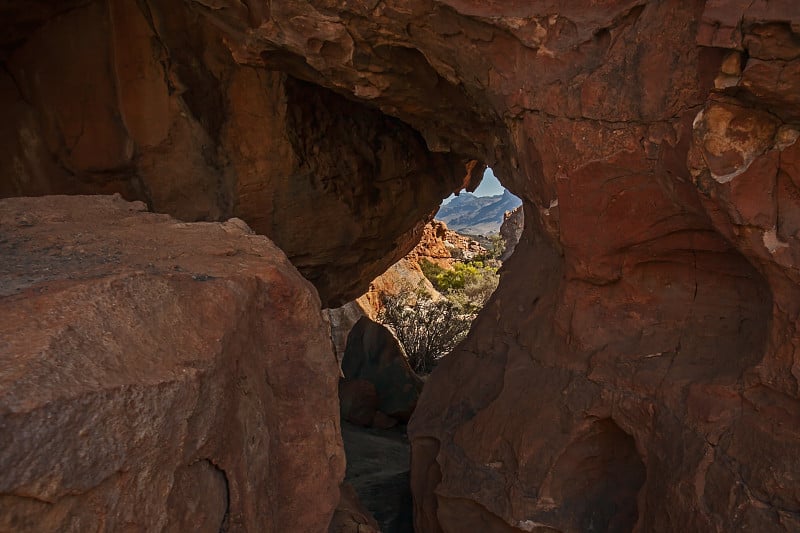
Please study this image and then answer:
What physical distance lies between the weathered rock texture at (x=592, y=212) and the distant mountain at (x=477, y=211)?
55.2 m

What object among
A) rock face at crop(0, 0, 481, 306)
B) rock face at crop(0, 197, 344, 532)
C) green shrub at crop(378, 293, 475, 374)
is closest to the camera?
rock face at crop(0, 197, 344, 532)

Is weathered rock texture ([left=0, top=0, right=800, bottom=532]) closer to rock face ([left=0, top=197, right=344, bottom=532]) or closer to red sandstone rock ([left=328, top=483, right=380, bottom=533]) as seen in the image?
red sandstone rock ([left=328, top=483, right=380, bottom=533])

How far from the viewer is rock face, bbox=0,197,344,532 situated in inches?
46.3

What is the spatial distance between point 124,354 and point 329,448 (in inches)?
33.1

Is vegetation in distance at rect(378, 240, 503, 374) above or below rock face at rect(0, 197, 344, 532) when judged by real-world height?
below

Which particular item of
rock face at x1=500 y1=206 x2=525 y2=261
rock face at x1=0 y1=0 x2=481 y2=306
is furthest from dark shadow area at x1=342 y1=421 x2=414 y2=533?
rock face at x1=500 y1=206 x2=525 y2=261

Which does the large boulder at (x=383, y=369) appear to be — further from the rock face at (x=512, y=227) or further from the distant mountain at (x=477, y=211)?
the distant mountain at (x=477, y=211)

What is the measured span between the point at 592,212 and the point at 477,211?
6815 centimetres

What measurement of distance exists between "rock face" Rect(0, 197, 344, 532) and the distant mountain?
57.4m

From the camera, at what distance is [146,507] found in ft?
4.37

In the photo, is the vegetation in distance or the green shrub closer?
the green shrub

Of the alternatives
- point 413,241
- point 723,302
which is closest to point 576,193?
point 723,302

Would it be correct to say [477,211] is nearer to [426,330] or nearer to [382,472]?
[426,330]

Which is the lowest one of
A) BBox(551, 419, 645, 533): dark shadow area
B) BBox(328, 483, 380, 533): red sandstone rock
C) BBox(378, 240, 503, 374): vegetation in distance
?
BBox(378, 240, 503, 374): vegetation in distance
